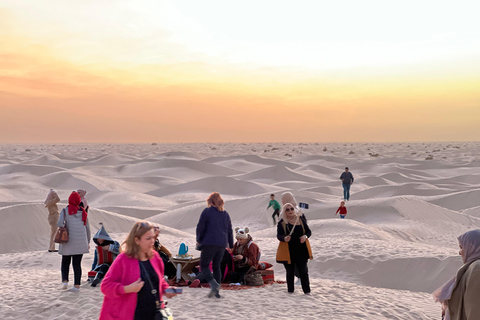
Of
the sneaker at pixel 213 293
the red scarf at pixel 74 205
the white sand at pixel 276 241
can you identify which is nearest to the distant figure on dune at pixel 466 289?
the white sand at pixel 276 241

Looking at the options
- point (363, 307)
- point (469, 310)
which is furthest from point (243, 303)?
point (469, 310)

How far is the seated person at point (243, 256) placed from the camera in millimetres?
8539

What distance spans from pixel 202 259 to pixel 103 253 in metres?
1.80

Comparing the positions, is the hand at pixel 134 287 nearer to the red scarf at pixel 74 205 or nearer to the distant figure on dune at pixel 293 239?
the distant figure on dune at pixel 293 239

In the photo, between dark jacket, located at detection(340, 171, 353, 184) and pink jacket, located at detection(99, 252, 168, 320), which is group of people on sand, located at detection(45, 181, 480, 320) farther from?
dark jacket, located at detection(340, 171, 353, 184)

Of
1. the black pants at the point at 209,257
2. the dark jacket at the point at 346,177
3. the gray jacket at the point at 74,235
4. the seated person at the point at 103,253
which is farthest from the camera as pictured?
the dark jacket at the point at 346,177

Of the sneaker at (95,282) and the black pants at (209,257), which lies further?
the sneaker at (95,282)

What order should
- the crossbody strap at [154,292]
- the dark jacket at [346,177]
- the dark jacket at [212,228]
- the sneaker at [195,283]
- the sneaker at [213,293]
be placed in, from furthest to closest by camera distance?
the dark jacket at [346,177], the sneaker at [195,283], the sneaker at [213,293], the dark jacket at [212,228], the crossbody strap at [154,292]

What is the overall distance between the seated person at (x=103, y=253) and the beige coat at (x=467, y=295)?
541cm

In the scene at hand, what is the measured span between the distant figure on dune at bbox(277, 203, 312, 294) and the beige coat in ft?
11.2

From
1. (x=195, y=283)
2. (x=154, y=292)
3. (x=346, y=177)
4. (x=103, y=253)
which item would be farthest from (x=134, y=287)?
(x=346, y=177)

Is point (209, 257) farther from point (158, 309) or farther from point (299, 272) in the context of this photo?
point (158, 309)

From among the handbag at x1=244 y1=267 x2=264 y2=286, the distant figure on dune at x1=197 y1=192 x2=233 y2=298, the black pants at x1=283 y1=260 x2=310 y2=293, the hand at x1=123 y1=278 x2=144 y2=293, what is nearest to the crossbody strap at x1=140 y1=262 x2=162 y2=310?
the hand at x1=123 y1=278 x2=144 y2=293

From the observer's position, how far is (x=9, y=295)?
26.9 feet
